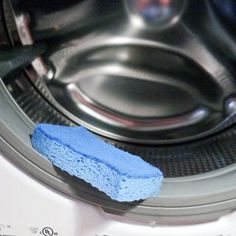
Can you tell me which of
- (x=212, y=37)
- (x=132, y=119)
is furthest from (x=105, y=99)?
(x=212, y=37)

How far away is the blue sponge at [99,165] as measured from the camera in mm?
733

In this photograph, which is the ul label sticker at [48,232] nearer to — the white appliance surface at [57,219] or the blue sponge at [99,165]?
the white appliance surface at [57,219]

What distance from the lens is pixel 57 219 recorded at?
832mm

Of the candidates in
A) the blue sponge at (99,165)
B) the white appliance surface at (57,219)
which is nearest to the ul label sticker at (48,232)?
the white appliance surface at (57,219)

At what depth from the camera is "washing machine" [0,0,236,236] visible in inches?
33.2

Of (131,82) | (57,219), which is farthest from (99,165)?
(131,82)

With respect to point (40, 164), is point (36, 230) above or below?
below

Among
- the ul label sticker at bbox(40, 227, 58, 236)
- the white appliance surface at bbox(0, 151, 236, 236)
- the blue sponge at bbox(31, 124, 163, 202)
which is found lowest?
the ul label sticker at bbox(40, 227, 58, 236)

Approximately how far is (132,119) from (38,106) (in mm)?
192

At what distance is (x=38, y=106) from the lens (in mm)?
933

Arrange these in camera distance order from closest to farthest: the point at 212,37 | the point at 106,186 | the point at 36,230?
the point at 106,186 < the point at 36,230 < the point at 212,37

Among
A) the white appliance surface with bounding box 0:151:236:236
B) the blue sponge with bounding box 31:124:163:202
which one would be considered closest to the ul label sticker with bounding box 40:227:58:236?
the white appliance surface with bounding box 0:151:236:236

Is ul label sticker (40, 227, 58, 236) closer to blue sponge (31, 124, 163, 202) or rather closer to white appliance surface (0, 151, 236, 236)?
white appliance surface (0, 151, 236, 236)

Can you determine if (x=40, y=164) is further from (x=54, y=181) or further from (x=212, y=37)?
(x=212, y=37)
